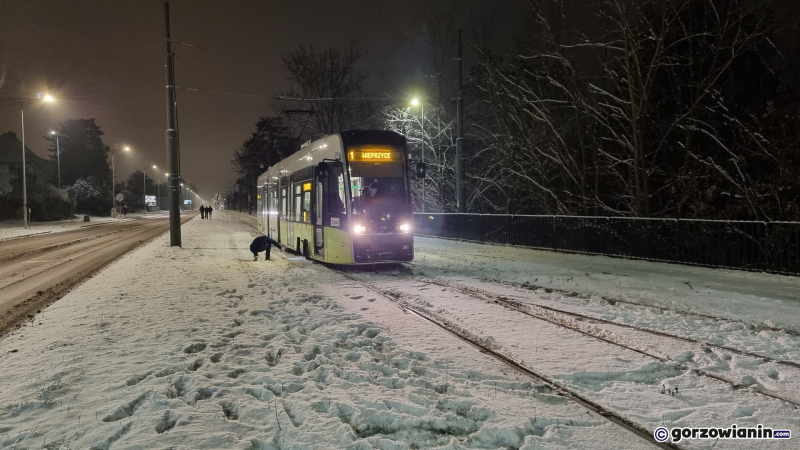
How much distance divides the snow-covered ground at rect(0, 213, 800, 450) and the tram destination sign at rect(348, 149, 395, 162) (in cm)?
402

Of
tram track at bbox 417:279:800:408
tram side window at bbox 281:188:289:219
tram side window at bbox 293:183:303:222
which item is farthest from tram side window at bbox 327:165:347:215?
tram side window at bbox 281:188:289:219

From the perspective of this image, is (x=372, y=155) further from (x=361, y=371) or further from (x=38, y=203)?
(x=38, y=203)

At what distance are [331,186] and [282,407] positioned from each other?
943cm

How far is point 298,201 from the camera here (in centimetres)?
1612

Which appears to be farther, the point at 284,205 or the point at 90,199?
the point at 90,199

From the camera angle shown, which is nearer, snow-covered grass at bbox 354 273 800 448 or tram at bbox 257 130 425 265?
snow-covered grass at bbox 354 273 800 448

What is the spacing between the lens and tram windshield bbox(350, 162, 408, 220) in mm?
12758

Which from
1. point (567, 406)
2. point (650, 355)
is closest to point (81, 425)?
point (567, 406)

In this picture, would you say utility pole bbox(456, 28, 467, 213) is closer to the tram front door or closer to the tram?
the tram

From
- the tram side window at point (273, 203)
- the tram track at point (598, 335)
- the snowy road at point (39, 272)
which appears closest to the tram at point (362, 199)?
the tram track at point (598, 335)

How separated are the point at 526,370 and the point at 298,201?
12.0 meters

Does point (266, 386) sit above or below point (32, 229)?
below

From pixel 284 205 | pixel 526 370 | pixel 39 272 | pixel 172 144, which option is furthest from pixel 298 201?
pixel 526 370

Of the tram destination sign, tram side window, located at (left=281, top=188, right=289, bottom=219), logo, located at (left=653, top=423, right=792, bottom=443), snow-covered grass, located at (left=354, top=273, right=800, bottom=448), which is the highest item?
the tram destination sign
